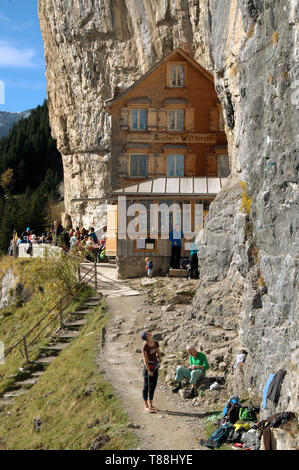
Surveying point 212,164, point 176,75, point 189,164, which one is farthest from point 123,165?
point 176,75

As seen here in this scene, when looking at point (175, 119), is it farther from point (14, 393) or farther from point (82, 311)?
point (14, 393)

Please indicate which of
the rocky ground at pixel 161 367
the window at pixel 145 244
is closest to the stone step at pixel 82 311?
the rocky ground at pixel 161 367

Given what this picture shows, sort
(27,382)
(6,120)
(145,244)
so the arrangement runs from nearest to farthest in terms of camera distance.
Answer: (27,382) → (145,244) → (6,120)

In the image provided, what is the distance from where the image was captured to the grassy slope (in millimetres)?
11547

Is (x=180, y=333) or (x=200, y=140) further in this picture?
(x=200, y=140)

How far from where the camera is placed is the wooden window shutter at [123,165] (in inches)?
1164

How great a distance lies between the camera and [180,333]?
16.0 metres

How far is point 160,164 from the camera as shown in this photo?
1164 inches

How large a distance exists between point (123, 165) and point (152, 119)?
290cm

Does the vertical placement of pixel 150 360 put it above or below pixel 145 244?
below

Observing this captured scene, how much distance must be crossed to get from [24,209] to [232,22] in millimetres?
32120
